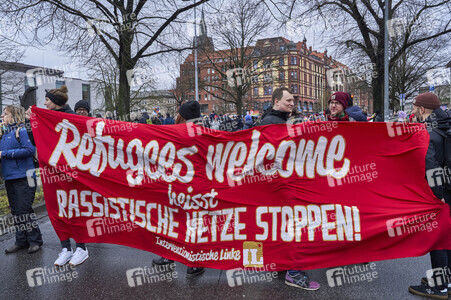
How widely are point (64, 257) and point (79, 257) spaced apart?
17 centimetres

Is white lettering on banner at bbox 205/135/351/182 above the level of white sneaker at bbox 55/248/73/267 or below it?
above

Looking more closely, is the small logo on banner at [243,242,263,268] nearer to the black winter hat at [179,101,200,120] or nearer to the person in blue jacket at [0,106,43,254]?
the black winter hat at [179,101,200,120]

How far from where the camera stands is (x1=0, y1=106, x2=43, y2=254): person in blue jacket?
4.60 m

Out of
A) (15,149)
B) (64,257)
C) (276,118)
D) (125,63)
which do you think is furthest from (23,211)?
(125,63)

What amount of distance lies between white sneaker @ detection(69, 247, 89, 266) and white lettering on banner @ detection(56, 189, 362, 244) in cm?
49

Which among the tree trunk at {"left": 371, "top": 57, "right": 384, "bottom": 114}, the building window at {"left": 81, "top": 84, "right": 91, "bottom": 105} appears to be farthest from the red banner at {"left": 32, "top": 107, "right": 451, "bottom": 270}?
the building window at {"left": 81, "top": 84, "right": 91, "bottom": 105}

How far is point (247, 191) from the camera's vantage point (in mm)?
3766

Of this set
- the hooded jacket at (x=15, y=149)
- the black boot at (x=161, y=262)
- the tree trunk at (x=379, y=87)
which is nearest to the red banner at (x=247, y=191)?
the black boot at (x=161, y=262)

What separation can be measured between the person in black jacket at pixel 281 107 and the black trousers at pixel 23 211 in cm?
335

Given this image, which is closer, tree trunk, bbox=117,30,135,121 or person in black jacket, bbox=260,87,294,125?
person in black jacket, bbox=260,87,294,125

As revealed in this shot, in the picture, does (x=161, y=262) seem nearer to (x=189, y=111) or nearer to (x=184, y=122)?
(x=184, y=122)

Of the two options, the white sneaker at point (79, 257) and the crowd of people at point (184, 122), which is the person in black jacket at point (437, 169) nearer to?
the crowd of people at point (184, 122)

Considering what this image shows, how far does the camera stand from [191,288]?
362 cm

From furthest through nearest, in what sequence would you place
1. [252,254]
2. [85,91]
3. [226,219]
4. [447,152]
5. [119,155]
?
[85,91], [119,155], [226,219], [252,254], [447,152]
